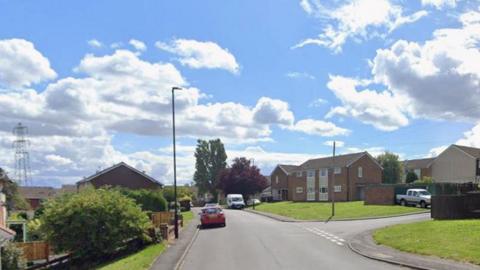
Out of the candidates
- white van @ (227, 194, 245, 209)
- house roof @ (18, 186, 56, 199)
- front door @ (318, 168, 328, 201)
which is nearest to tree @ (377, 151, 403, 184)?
front door @ (318, 168, 328, 201)

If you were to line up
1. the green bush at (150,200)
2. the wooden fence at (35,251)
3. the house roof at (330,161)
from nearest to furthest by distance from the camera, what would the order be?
1. the wooden fence at (35,251)
2. the green bush at (150,200)
3. the house roof at (330,161)

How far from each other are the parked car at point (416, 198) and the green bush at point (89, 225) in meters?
30.5

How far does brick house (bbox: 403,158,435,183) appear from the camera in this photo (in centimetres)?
9306

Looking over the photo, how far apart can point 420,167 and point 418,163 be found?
3.17 metres

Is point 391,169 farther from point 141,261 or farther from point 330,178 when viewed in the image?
point 141,261

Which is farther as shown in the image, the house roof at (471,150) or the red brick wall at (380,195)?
the house roof at (471,150)

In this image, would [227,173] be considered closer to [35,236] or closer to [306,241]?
[35,236]

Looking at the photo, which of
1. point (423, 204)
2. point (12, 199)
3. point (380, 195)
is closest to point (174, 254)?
point (423, 204)

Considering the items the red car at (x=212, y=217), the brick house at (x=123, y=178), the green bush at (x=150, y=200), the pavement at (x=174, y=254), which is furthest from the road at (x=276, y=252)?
the brick house at (x=123, y=178)

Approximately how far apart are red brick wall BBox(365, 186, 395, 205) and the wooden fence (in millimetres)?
34918

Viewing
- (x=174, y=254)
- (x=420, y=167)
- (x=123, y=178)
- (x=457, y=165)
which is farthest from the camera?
(x=420, y=167)

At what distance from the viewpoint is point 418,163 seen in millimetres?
98375

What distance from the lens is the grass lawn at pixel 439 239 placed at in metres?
18.8

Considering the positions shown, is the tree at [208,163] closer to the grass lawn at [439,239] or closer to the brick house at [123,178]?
the brick house at [123,178]
